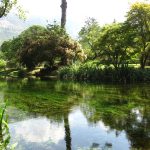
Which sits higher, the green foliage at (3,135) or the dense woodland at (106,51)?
the dense woodland at (106,51)

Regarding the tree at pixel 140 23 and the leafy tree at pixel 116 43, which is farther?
the leafy tree at pixel 116 43

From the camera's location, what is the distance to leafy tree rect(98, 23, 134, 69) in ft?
94.6

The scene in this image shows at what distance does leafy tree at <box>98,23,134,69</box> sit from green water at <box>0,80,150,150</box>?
38.2 feet

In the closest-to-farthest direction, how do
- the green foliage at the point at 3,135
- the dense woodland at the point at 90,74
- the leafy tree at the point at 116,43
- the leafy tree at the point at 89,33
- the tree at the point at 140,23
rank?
the green foliage at the point at 3,135, the dense woodland at the point at 90,74, the tree at the point at 140,23, the leafy tree at the point at 116,43, the leafy tree at the point at 89,33

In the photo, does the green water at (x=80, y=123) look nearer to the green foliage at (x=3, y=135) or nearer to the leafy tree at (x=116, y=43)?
the green foliage at (x=3, y=135)

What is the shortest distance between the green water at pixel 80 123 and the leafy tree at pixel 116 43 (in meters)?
11.7

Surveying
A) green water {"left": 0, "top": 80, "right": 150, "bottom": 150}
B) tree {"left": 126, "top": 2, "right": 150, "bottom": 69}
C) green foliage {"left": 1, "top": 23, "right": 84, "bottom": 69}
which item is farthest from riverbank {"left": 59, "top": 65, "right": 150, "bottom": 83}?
green water {"left": 0, "top": 80, "right": 150, "bottom": 150}

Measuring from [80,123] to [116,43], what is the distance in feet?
59.6

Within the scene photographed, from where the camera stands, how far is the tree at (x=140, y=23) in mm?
28688

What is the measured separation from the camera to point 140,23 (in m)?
29.5

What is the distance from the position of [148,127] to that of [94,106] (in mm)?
4498

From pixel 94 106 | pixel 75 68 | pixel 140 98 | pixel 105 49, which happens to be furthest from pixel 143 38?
pixel 94 106

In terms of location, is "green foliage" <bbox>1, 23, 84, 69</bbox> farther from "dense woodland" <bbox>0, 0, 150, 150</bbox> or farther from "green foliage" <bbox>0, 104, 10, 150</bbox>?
"green foliage" <bbox>0, 104, 10, 150</bbox>

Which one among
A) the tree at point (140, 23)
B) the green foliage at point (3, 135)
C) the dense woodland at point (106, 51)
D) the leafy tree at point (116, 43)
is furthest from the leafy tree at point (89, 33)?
the green foliage at point (3, 135)
